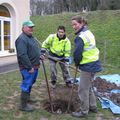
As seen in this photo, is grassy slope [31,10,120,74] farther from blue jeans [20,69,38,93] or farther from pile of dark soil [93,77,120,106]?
blue jeans [20,69,38,93]

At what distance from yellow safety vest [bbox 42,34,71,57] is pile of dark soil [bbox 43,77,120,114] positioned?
969 mm

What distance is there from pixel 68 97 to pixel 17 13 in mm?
7368

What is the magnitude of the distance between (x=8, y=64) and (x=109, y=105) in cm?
686

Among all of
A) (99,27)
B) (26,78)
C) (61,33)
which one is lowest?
(26,78)

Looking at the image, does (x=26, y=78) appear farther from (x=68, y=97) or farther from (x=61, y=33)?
(x=61, y=33)

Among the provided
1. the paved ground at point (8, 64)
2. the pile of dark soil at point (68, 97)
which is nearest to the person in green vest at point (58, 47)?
the pile of dark soil at point (68, 97)

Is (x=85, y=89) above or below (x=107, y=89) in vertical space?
above

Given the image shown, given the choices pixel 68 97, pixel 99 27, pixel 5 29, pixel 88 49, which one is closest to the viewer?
pixel 88 49

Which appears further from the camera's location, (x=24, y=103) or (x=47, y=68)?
(x=47, y=68)

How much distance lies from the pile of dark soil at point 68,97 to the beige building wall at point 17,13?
19.4 ft

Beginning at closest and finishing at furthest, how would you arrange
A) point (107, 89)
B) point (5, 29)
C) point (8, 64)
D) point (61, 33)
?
1. point (61, 33)
2. point (107, 89)
3. point (8, 64)
4. point (5, 29)

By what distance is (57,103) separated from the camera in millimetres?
6918

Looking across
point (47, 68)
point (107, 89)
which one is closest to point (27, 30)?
point (107, 89)

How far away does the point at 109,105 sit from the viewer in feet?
23.0
